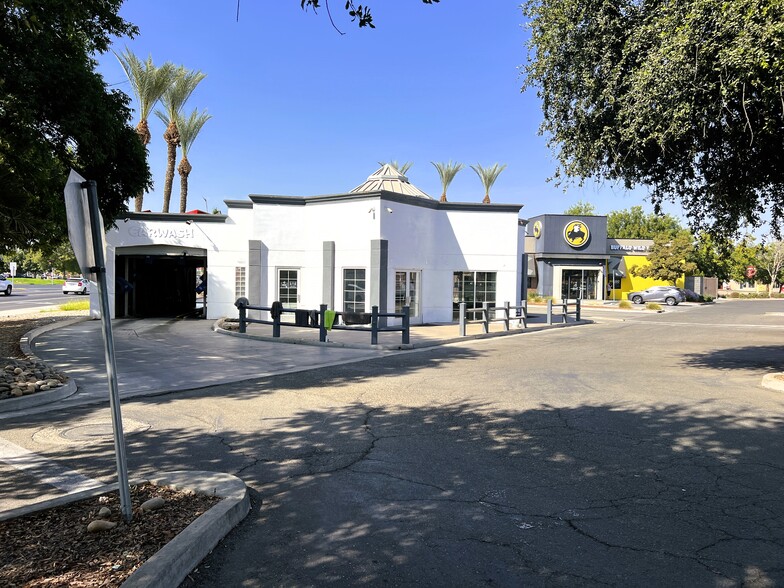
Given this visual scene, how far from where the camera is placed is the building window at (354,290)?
21188mm

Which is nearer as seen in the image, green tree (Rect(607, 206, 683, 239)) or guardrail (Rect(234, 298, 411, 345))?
guardrail (Rect(234, 298, 411, 345))

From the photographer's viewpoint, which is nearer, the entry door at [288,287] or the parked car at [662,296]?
the entry door at [288,287]

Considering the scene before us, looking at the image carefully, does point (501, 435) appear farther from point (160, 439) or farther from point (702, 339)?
point (702, 339)

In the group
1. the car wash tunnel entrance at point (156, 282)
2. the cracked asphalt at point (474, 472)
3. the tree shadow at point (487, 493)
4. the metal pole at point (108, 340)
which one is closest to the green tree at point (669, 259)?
the car wash tunnel entrance at point (156, 282)

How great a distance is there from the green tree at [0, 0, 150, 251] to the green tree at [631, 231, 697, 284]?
4835 cm

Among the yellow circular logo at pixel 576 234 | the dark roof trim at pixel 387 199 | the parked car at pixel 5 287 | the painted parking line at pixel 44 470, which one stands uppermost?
the yellow circular logo at pixel 576 234

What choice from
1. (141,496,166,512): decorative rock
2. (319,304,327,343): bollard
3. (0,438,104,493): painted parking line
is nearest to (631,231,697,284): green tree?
(319,304,327,343): bollard

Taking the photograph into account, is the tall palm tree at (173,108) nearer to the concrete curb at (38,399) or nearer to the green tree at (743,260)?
the concrete curb at (38,399)

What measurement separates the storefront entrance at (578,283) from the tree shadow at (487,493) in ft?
143

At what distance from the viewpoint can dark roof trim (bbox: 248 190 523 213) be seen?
20.8 meters

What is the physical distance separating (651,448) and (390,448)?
→ 2817mm

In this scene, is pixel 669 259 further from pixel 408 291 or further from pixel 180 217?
pixel 180 217

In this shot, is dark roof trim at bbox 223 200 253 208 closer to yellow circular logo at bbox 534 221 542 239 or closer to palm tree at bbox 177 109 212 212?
palm tree at bbox 177 109 212 212

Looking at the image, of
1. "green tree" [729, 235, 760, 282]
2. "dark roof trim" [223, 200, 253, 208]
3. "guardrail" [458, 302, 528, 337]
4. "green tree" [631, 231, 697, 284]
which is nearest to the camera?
"guardrail" [458, 302, 528, 337]
